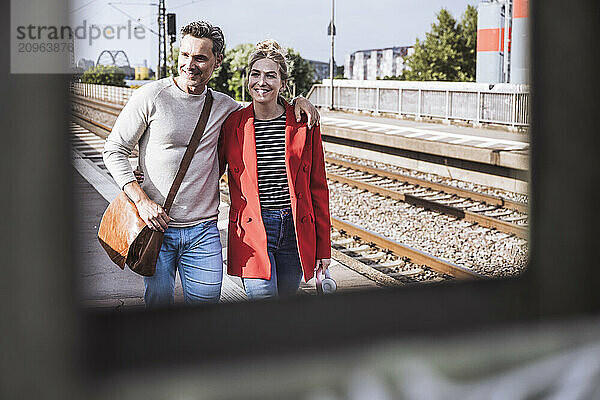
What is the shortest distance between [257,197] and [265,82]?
0.94 feet

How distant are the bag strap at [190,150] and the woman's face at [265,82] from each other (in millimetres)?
144

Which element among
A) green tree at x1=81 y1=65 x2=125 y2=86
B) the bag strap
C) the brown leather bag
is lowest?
the brown leather bag

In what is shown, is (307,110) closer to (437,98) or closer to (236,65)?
(236,65)

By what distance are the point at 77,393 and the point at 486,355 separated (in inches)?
30.3

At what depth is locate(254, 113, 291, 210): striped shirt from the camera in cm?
159

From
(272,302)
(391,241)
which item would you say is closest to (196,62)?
(272,302)

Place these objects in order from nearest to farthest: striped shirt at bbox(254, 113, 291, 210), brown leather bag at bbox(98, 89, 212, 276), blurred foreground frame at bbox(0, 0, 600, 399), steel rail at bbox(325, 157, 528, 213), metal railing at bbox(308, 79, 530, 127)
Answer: blurred foreground frame at bbox(0, 0, 600, 399) → brown leather bag at bbox(98, 89, 212, 276) → metal railing at bbox(308, 79, 530, 127) → striped shirt at bbox(254, 113, 291, 210) → steel rail at bbox(325, 157, 528, 213)

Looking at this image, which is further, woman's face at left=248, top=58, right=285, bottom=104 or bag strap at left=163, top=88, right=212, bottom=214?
woman's face at left=248, top=58, right=285, bottom=104

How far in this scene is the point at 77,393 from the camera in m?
1.05

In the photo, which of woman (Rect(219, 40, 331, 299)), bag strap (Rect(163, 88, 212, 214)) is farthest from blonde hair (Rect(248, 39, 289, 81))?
bag strap (Rect(163, 88, 212, 214))

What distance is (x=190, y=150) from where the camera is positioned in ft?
4.73

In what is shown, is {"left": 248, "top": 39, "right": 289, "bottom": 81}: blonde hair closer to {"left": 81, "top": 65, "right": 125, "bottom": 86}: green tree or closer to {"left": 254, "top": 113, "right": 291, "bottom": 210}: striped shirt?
{"left": 254, "top": 113, "right": 291, "bottom": 210}: striped shirt
